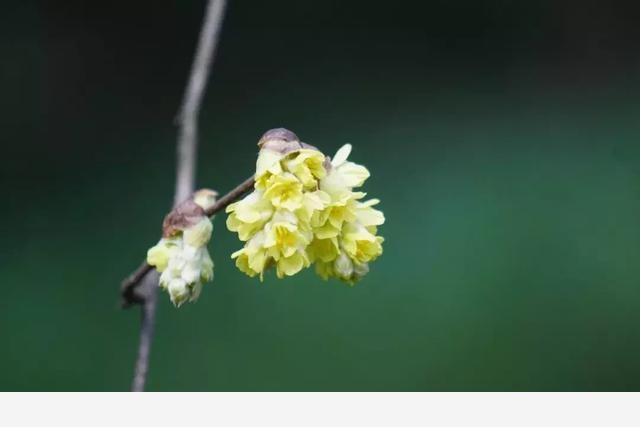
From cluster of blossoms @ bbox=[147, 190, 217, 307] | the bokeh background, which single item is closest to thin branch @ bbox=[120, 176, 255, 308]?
cluster of blossoms @ bbox=[147, 190, 217, 307]

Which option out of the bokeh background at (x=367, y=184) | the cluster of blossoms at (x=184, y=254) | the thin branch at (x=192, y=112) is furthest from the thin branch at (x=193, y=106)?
the bokeh background at (x=367, y=184)

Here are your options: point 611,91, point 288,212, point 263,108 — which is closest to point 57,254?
point 263,108

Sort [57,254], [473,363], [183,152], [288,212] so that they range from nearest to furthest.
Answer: [288,212] → [183,152] → [473,363] → [57,254]

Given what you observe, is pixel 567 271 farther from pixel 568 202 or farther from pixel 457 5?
pixel 457 5

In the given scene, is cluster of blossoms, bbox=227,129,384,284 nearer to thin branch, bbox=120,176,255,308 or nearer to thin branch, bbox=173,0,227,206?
thin branch, bbox=120,176,255,308

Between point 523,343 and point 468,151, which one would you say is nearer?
point 523,343

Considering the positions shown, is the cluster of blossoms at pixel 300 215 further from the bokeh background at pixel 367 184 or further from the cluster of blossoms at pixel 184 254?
the bokeh background at pixel 367 184
